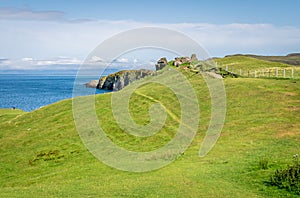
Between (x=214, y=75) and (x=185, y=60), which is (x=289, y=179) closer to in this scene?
(x=214, y=75)

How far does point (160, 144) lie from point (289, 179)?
55.1 ft

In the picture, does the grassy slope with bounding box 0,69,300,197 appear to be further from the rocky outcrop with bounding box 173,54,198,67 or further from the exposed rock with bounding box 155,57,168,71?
the exposed rock with bounding box 155,57,168,71

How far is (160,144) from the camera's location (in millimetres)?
34344

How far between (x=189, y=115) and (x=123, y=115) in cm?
861

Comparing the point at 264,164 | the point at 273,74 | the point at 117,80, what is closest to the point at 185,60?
the point at 273,74

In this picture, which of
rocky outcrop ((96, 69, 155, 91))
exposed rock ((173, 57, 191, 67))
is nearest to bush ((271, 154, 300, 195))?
exposed rock ((173, 57, 191, 67))

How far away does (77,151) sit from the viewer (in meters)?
35.7

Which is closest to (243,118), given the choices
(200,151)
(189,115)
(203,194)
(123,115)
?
(189,115)

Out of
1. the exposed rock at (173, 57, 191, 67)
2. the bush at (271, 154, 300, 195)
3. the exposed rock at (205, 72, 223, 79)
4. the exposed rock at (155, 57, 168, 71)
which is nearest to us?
the bush at (271, 154, 300, 195)

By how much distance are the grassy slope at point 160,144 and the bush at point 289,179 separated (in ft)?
1.58

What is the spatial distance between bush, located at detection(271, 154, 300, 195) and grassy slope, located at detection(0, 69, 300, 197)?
482mm

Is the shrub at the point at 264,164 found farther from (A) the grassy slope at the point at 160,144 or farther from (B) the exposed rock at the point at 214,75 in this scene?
(B) the exposed rock at the point at 214,75

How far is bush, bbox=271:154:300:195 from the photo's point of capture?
18.1m

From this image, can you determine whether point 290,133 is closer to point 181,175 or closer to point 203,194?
point 181,175
